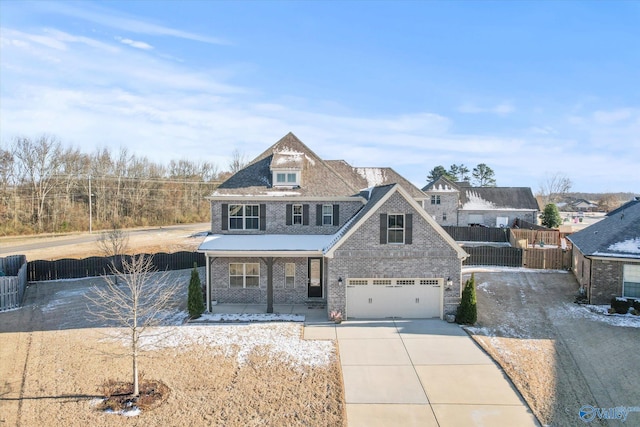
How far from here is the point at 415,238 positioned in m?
17.9

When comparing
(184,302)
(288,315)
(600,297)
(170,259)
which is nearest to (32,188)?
(170,259)

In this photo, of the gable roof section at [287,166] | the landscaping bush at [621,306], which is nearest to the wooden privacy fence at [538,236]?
the landscaping bush at [621,306]

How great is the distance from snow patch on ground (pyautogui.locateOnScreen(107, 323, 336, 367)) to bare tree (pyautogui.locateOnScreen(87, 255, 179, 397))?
82 centimetres

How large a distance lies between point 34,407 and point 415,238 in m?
14.2

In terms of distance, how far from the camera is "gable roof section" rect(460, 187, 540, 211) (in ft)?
163

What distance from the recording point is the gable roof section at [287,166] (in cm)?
2219

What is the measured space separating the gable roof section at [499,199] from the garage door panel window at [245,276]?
36150 mm

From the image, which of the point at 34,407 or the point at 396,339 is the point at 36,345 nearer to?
the point at 34,407

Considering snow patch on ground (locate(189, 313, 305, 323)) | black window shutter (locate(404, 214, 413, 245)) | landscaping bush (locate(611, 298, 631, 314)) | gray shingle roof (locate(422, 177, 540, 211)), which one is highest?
gray shingle roof (locate(422, 177, 540, 211))

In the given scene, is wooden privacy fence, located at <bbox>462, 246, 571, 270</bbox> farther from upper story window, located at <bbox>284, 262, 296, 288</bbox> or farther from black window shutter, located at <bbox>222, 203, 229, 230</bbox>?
black window shutter, located at <bbox>222, 203, 229, 230</bbox>

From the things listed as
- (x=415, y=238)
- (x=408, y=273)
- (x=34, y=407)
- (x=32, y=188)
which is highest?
(x=32, y=188)

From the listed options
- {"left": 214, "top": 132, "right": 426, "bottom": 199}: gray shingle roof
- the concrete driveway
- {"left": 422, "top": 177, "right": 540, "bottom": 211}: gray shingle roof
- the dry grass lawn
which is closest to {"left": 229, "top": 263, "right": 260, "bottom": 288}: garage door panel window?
{"left": 214, "top": 132, "right": 426, "bottom": 199}: gray shingle roof

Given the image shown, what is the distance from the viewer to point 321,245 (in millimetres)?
19781

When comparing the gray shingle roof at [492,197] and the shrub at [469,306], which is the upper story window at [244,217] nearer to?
the shrub at [469,306]
